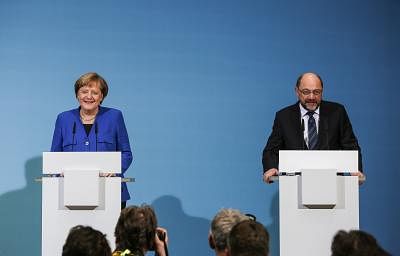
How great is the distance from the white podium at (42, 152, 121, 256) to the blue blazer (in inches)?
21.3

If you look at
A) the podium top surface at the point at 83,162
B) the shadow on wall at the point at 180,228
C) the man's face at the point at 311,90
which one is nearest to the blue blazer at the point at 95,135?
the podium top surface at the point at 83,162

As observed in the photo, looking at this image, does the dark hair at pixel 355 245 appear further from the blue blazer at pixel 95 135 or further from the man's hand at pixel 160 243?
the blue blazer at pixel 95 135

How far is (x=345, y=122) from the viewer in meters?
4.81

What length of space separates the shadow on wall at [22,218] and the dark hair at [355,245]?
3.93 meters

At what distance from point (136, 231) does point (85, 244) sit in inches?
25.3

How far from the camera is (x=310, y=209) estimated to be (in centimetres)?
401

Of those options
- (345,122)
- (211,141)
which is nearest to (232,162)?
(211,141)

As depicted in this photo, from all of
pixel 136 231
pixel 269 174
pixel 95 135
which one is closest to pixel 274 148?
pixel 269 174

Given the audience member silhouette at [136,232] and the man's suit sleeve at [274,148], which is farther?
the man's suit sleeve at [274,148]

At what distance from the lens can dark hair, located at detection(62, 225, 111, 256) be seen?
263 centimetres

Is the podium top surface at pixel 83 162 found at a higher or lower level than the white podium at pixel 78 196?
higher

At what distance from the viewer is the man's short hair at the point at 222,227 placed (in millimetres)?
3062

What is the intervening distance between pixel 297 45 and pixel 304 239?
2623 millimetres

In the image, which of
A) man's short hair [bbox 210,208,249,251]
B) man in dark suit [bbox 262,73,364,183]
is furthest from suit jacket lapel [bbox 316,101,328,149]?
man's short hair [bbox 210,208,249,251]
